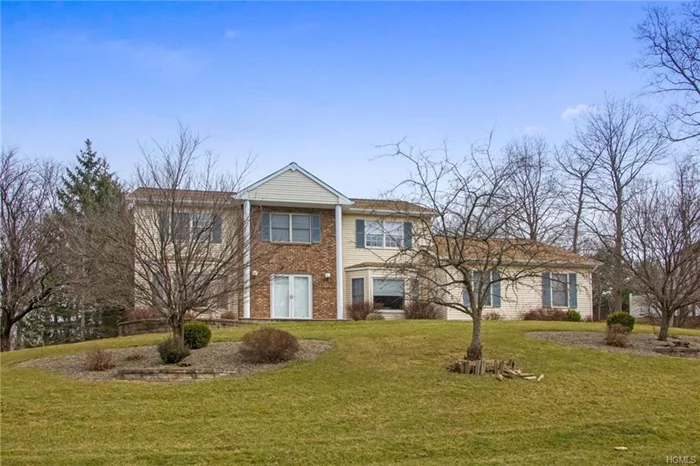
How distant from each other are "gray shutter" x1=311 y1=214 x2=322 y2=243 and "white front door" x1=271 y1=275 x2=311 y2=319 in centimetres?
160

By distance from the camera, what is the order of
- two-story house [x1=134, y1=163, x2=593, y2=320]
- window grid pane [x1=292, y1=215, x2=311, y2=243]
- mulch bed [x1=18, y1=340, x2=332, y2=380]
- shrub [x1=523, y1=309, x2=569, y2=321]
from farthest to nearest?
1. shrub [x1=523, y1=309, x2=569, y2=321]
2. window grid pane [x1=292, y1=215, x2=311, y2=243]
3. two-story house [x1=134, y1=163, x2=593, y2=320]
4. mulch bed [x1=18, y1=340, x2=332, y2=380]

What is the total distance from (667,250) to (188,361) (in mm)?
12618

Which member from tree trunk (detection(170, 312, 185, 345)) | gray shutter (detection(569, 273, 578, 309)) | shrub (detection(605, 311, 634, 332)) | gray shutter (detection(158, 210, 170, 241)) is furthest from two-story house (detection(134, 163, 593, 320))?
gray shutter (detection(158, 210, 170, 241))

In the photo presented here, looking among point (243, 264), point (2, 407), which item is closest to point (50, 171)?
point (243, 264)

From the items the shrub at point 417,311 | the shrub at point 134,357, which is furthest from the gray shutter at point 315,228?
the shrub at point 134,357

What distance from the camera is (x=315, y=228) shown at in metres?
28.4

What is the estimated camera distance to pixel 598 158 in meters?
39.2

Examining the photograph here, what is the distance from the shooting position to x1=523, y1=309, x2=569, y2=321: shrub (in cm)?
2884

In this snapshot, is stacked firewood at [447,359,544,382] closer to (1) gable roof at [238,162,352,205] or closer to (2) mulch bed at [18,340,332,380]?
(2) mulch bed at [18,340,332,380]

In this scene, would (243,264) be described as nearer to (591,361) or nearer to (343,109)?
(343,109)

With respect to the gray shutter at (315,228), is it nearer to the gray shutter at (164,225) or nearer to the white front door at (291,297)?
the white front door at (291,297)

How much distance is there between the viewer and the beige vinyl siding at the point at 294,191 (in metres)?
27.4

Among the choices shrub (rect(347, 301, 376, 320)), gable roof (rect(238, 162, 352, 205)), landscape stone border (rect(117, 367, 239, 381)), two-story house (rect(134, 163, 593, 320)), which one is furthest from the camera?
two-story house (rect(134, 163, 593, 320))

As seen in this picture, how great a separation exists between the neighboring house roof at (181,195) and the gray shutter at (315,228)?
481 inches
